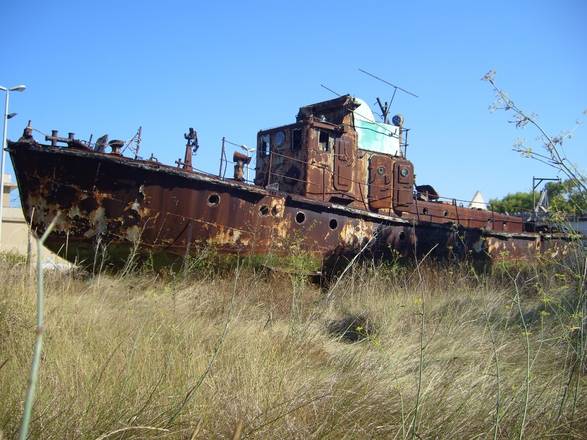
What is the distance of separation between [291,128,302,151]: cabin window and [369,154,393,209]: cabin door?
2249mm

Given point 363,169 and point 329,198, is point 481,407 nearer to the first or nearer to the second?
point 329,198

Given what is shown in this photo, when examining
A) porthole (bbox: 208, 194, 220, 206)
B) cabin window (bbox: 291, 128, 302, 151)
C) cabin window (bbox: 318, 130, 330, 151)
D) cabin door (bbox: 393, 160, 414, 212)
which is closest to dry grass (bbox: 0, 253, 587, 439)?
porthole (bbox: 208, 194, 220, 206)

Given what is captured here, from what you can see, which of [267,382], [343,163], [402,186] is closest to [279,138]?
[343,163]

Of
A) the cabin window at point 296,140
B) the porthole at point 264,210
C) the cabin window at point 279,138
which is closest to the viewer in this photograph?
the porthole at point 264,210

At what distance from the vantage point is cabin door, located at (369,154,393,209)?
13164 mm

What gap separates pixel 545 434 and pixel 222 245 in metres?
7.57

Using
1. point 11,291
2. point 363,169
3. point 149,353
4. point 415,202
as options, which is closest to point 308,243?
point 363,169

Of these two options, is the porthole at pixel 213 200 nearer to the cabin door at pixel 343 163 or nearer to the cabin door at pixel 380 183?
the cabin door at pixel 343 163

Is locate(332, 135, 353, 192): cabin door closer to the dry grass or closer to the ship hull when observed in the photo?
the ship hull

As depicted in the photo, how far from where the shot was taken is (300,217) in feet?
35.0

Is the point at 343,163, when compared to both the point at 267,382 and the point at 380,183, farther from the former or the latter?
the point at 267,382

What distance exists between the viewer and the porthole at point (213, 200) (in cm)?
948

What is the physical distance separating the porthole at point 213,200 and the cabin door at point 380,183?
5.05m

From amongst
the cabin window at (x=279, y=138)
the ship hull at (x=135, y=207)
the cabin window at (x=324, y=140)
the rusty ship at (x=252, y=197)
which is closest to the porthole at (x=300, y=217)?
the rusty ship at (x=252, y=197)
